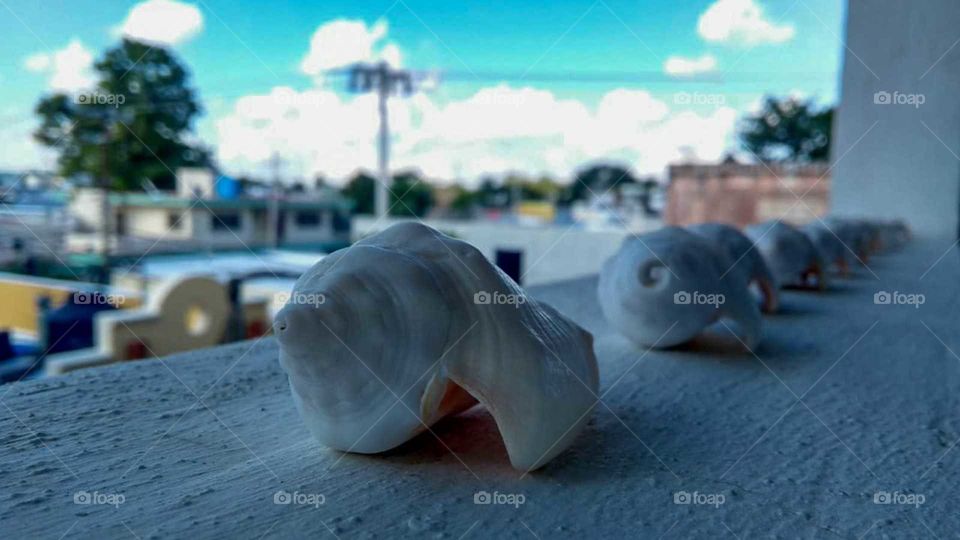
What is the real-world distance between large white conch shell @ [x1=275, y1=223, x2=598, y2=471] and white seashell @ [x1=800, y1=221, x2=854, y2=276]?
3.05 meters

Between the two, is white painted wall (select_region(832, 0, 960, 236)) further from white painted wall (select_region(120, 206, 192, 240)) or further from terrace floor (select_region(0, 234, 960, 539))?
white painted wall (select_region(120, 206, 192, 240))

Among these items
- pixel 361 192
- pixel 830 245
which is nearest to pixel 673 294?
pixel 830 245

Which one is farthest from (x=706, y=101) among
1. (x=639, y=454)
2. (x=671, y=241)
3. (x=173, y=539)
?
(x=173, y=539)

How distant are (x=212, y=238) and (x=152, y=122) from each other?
337 cm

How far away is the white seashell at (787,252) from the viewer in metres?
3.09

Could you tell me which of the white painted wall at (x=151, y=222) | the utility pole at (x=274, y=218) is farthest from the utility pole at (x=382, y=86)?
the white painted wall at (x=151, y=222)

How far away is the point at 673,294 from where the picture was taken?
5.90ft

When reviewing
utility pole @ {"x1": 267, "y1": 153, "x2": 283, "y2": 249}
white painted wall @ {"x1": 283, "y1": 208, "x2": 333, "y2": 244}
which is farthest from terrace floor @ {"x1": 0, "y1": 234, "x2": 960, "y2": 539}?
white painted wall @ {"x1": 283, "y1": 208, "x2": 333, "y2": 244}

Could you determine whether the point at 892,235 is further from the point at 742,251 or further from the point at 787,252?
the point at 742,251

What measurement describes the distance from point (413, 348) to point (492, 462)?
0.73ft

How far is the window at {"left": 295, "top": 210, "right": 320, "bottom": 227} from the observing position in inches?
440

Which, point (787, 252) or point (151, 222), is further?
point (151, 222)

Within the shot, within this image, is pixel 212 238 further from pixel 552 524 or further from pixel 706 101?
pixel 552 524

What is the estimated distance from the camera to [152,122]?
6.25m
